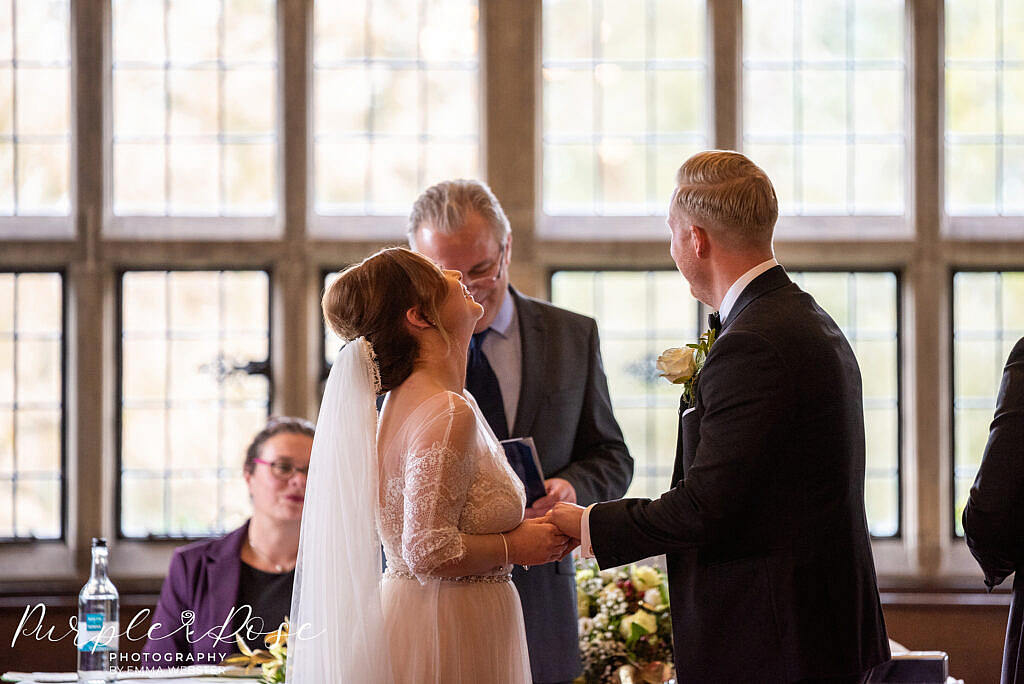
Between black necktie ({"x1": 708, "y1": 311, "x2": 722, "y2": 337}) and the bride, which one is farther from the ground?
black necktie ({"x1": 708, "y1": 311, "x2": 722, "y2": 337})

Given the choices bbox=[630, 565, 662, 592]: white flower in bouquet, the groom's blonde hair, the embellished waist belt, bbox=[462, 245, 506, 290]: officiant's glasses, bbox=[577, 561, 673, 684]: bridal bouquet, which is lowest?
bbox=[577, 561, 673, 684]: bridal bouquet

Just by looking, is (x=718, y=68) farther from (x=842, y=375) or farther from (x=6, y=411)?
(x=6, y=411)

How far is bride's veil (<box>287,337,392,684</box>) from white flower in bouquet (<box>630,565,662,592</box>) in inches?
57.8

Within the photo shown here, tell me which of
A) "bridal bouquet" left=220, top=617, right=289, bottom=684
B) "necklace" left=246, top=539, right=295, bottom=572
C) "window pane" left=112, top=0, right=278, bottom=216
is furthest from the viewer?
"window pane" left=112, top=0, right=278, bottom=216

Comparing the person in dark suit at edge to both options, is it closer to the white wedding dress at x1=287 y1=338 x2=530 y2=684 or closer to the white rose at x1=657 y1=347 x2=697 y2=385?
the white rose at x1=657 y1=347 x2=697 y2=385

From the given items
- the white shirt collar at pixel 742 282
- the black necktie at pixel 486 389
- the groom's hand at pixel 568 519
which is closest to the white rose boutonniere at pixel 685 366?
the white shirt collar at pixel 742 282

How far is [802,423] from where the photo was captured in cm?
211

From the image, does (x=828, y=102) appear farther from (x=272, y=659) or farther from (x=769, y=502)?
(x=272, y=659)

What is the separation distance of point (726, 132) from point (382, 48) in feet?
5.72

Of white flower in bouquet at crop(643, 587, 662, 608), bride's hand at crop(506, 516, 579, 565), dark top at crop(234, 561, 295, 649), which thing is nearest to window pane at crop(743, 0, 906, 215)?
white flower in bouquet at crop(643, 587, 662, 608)

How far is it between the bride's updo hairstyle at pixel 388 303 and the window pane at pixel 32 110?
11.5ft

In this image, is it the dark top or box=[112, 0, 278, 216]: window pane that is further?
box=[112, 0, 278, 216]: window pane

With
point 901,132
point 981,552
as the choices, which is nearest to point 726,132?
point 901,132

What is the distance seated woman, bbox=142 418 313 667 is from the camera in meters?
3.64
